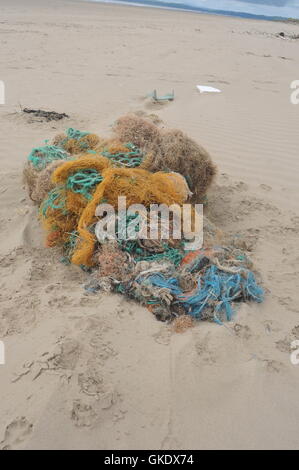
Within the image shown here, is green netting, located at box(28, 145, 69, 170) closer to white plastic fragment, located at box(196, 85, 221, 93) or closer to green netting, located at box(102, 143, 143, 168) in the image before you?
green netting, located at box(102, 143, 143, 168)

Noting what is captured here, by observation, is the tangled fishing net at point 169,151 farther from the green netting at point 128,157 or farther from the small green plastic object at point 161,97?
the small green plastic object at point 161,97

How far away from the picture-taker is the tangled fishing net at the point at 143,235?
259cm

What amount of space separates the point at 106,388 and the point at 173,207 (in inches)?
54.4

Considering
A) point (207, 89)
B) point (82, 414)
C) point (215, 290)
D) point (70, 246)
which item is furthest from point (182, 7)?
point (82, 414)

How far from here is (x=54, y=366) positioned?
220 centimetres

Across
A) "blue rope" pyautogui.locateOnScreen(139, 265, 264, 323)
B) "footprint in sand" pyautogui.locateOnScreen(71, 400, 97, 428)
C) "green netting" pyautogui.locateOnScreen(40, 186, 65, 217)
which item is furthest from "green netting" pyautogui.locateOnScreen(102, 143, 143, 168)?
"footprint in sand" pyautogui.locateOnScreen(71, 400, 97, 428)

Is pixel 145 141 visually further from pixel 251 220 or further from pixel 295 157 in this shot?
pixel 295 157

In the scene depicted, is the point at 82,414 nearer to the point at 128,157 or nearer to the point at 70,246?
the point at 70,246

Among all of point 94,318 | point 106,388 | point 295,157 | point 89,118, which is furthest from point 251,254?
point 89,118

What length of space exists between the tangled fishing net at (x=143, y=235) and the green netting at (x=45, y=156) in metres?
0.12

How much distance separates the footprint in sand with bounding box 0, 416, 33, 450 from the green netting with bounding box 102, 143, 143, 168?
78.8 inches

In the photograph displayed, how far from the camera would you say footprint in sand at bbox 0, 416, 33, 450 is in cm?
188

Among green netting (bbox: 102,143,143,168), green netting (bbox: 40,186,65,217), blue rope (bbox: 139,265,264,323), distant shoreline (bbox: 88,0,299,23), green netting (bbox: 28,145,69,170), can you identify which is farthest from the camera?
distant shoreline (bbox: 88,0,299,23)

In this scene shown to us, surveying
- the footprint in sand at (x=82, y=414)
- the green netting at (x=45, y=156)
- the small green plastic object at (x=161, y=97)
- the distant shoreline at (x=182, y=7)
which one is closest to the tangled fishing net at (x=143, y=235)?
the green netting at (x=45, y=156)
